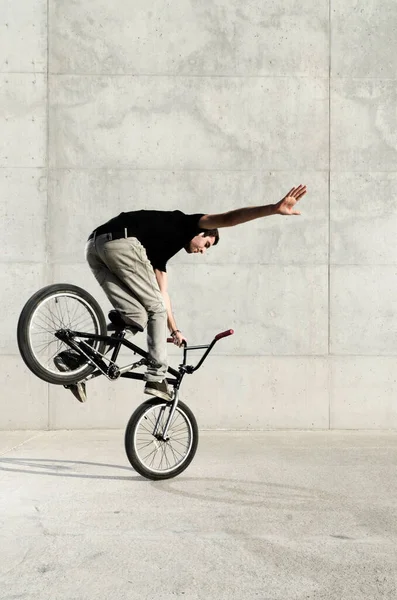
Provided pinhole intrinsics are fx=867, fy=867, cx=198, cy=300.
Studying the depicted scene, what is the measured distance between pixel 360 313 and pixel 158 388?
3.52 meters

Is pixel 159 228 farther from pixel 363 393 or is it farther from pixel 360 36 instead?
pixel 360 36

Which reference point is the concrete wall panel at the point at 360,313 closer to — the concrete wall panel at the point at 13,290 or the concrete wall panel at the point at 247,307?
the concrete wall panel at the point at 247,307

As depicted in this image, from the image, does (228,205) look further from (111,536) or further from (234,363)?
(111,536)

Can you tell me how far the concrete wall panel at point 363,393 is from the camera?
8.93 metres

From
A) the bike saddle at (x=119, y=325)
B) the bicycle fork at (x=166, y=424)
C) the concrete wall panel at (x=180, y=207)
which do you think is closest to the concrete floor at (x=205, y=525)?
the bicycle fork at (x=166, y=424)

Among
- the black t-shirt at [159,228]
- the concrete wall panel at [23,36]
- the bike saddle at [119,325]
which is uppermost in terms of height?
the concrete wall panel at [23,36]

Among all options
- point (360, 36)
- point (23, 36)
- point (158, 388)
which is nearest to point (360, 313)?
point (360, 36)

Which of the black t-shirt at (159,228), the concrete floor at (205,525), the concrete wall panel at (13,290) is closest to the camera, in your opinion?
the concrete floor at (205,525)

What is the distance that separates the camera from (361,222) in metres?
8.97

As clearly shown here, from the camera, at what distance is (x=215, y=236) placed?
5.97 metres

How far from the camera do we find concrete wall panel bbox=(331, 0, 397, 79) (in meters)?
9.02

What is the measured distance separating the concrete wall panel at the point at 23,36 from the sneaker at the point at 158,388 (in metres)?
4.30

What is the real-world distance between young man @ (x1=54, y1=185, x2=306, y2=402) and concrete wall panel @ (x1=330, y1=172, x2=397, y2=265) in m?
3.28

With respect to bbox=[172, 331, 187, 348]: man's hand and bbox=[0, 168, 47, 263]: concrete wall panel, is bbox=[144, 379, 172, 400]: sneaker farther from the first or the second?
bbox=[0, 168, 47, 263]: concrete wall panel
